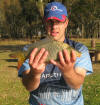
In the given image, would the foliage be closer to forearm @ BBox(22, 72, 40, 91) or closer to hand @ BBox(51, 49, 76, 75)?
forearm @ BBox(22, 72, 40, 91)

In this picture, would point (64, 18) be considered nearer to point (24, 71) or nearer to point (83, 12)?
point (24, 71)

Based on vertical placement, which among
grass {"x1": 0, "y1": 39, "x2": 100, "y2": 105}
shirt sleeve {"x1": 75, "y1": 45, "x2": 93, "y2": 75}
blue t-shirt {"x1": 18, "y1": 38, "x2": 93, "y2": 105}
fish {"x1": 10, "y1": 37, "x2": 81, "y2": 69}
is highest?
→ fish {"x1": 10, "y1": 37, "x2": 81, "y2": 69}

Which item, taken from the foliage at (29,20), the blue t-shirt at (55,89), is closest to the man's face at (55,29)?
the blue t-shirt at (55,89)

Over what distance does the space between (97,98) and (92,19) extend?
3450cm

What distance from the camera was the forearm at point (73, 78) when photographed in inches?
81.5

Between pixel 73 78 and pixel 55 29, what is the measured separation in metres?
0.63

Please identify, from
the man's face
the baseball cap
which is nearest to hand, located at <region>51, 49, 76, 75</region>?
the man's face

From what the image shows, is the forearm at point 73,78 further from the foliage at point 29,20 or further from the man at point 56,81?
the foliage at point 29,20

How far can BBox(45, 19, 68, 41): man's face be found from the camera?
2408 mm

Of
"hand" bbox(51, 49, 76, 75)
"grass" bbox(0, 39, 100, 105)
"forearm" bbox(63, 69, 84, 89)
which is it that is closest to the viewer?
"hand" bbox(51, 49, 76, 75)

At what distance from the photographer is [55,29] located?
2.41 m

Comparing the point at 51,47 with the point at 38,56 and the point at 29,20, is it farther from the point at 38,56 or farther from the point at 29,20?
the point at 29,20

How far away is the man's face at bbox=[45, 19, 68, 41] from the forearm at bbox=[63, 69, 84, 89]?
0.52 meters

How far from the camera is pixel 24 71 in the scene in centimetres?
234
